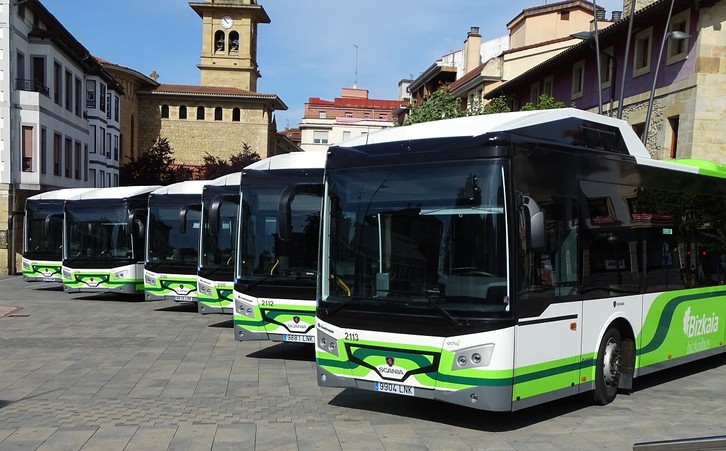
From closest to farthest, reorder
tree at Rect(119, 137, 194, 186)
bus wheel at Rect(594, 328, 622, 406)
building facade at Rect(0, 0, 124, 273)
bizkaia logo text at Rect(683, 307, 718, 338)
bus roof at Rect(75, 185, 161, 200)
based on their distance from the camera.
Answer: bus wheel at Rect(594, 328, 622, 406) → bizkaia logo text at Rect(683, 307, 718, 338) → bus roof at Rect(75, 185, 161, 200) → building facade at Rect(0, 0, 124, 273) → tree at Rect(119, 137, 194, 186)

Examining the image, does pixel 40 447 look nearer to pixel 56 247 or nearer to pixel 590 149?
pixel 590 149

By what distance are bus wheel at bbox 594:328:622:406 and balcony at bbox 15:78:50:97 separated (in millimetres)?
35813

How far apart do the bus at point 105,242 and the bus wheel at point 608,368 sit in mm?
15849

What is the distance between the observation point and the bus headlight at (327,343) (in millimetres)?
8281

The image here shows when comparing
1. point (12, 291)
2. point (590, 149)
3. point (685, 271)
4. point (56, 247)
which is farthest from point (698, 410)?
point (12, 291)

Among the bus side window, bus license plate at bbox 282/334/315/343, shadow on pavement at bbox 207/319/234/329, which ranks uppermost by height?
the bus side window

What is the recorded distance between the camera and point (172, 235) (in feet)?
65.6

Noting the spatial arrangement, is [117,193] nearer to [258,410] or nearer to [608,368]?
[258,410]

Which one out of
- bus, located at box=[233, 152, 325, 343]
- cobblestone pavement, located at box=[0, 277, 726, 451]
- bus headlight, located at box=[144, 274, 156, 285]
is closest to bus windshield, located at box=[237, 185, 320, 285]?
bus, located at box=[233, 152, 325, 343]

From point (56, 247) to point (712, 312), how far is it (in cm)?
2099

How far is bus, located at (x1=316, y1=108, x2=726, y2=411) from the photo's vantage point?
7332 mm

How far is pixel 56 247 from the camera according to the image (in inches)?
1027

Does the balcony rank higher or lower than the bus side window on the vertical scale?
higher

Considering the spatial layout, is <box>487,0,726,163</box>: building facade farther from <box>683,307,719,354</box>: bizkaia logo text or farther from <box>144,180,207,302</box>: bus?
<box>144,180,207,302</box>: bus
